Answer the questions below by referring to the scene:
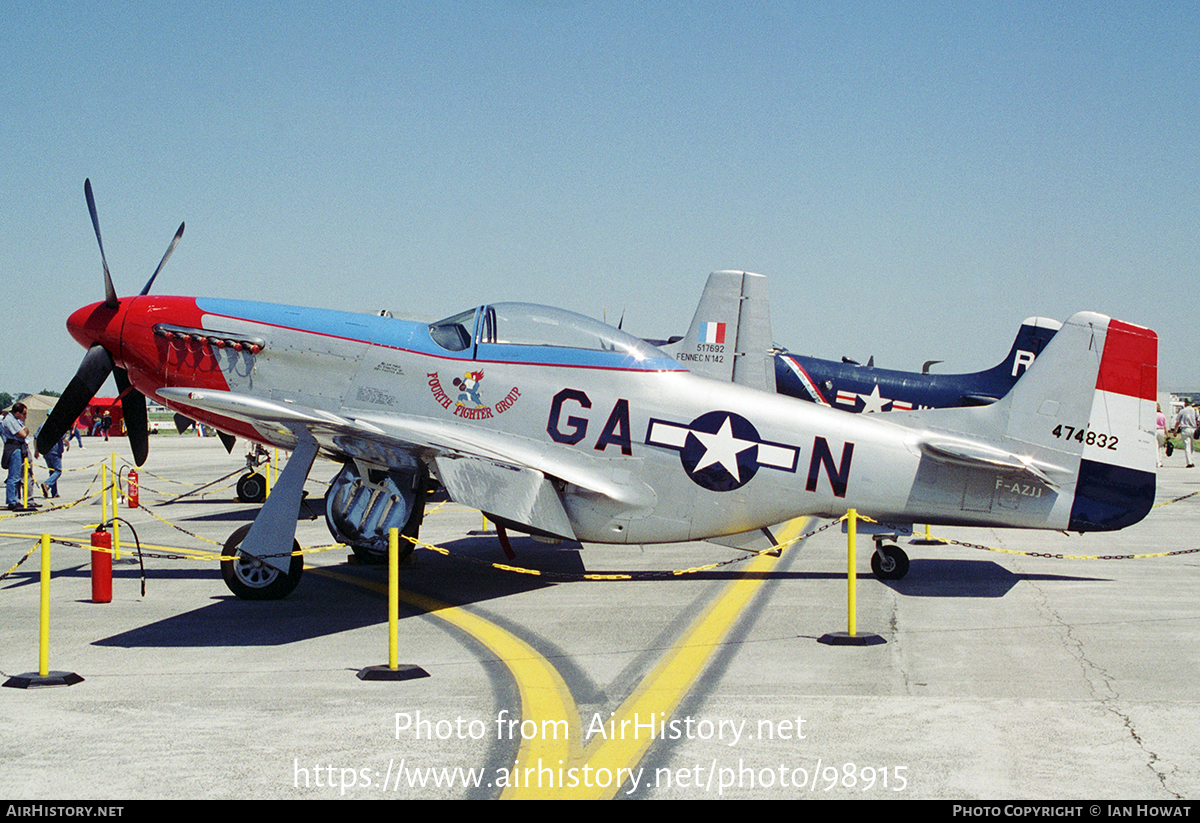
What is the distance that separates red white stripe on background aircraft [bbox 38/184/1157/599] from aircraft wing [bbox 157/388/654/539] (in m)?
0.03

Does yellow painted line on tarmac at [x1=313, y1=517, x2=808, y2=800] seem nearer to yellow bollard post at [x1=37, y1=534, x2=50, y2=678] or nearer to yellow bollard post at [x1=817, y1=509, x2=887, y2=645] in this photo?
yellow bollard post at [x1=817, y1=509, x2=887, y2=645]

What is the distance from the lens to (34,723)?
5473mm

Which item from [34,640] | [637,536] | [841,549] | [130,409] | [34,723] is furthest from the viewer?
[841,549]

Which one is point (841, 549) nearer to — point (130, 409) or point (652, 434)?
point (652, 434)

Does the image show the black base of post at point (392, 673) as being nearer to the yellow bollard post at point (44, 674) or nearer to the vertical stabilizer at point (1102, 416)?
the yellow bollard post at point (44, 674)

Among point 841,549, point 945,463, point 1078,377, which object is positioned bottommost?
point 841,549

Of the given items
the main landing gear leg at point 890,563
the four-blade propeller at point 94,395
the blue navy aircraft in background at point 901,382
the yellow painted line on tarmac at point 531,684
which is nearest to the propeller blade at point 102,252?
the four-blade propeller at point 94,395

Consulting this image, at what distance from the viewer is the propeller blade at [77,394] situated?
400 inches

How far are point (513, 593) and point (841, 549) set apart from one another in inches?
207

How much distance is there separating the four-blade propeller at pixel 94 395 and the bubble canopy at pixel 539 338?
351cm

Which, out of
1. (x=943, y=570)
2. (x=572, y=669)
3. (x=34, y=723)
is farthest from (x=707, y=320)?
(x=34, y=723)

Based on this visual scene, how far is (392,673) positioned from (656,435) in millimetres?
3812

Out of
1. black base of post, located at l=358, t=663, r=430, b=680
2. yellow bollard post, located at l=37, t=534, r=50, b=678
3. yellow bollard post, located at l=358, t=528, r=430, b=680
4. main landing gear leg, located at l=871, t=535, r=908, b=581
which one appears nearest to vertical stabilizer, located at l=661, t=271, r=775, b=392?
main landing gear leg, located at l=871, t=535, r=908, b=581

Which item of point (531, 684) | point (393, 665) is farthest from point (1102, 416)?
point (393, 665)
